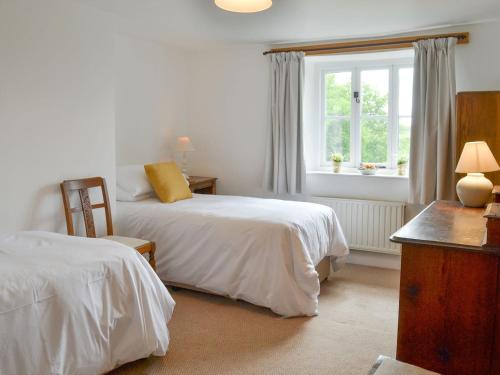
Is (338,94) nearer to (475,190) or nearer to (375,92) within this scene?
(375,92)

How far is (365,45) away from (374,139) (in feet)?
3.13

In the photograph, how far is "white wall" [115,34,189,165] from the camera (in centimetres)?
432

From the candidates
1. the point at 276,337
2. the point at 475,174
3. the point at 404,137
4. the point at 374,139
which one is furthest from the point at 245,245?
the point at 404,137

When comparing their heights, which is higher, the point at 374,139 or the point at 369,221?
the point at 374,139

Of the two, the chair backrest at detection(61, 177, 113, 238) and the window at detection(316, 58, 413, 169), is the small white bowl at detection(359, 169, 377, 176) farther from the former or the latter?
the chair backrest at detection(61, 177, 113, 238)

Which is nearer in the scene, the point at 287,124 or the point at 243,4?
the point at 243,4

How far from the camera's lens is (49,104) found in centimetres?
305

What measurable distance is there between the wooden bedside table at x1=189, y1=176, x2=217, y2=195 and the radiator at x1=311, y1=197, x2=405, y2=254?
4.08 ft

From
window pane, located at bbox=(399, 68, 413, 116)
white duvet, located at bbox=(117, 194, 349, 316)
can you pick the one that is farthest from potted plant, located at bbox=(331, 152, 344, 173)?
white duvet, located at bbox=(117, 194, 349, 316)

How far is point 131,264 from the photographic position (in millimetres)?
2340

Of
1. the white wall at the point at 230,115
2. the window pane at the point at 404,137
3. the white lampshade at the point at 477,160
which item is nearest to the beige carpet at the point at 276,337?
the white lampshade at the point at 477,160

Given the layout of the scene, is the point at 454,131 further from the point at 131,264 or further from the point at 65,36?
the point at 65,36

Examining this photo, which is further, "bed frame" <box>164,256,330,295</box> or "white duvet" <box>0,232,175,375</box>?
"bed frame" <box>164,256,330,295</box>

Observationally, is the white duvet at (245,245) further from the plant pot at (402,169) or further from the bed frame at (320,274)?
the plant pot at (402,169)
